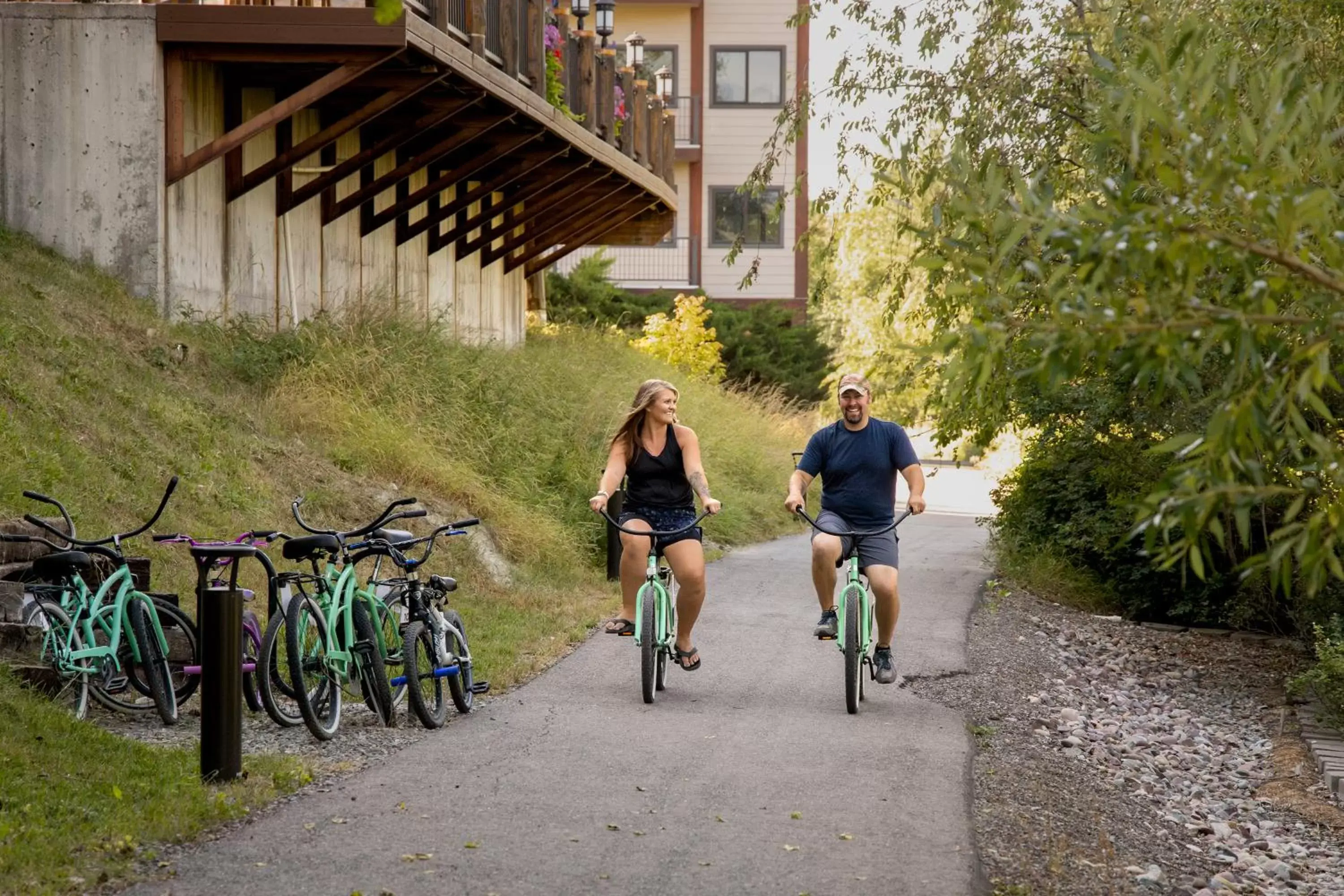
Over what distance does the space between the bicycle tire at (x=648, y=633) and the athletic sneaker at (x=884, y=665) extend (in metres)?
1.34

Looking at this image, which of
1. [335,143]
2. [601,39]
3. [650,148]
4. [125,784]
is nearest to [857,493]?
[125,784]

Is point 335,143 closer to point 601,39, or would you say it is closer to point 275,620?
point 601,39

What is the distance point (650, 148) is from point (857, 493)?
1800 centimetres

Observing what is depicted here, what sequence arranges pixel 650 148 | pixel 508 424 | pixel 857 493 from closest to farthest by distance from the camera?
pixel 857 493 < pixel 508 424 < pixel 650 148

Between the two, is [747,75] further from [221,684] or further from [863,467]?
→ [221,684]

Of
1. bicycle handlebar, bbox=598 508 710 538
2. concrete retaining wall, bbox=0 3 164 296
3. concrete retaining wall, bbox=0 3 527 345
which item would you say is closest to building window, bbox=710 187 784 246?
concrete retaining wall, bbox=0 3 527 345

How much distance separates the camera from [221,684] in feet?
23.2

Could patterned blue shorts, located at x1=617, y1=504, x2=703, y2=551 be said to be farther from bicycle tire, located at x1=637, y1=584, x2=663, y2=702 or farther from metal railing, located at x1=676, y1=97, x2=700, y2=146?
metal railing, located at x1=676, y1=97, x2=700, y2=146

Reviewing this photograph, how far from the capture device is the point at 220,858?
621cm

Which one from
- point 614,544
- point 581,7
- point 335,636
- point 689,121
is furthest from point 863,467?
point 689,121

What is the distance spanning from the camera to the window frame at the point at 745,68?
42.4 meters

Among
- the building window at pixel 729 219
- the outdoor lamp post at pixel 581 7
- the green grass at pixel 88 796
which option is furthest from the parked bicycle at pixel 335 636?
the building window at pixel 729 219

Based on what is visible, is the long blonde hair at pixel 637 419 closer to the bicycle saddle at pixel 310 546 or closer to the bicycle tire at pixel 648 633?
the bicycle tire at pixel 648 633

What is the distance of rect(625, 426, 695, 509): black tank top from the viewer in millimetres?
10242
